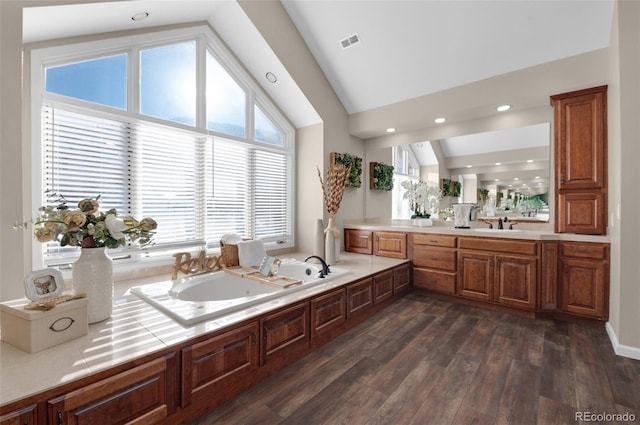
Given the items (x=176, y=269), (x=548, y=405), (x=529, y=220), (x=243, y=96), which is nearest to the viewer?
(x=548, y=405)

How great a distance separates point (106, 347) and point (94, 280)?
467mm

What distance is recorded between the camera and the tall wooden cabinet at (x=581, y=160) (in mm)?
2758

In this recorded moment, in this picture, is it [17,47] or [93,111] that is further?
[93,111]

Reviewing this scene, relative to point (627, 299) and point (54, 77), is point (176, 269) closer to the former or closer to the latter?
point (54, 77)

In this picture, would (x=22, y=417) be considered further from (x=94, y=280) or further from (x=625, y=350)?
(x=625, y=350)

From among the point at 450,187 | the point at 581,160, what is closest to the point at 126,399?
the point at 581,160

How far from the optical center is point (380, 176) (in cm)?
486

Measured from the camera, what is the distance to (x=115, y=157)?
2.69 meters

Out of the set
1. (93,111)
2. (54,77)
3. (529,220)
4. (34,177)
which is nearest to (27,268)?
(34,177)

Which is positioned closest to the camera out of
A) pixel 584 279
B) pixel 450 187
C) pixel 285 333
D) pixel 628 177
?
pixel 285 333

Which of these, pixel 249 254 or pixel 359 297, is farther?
pixel 249 254

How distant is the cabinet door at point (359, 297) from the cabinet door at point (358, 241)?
1274mm

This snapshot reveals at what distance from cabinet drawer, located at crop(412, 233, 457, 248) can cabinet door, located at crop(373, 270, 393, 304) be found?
69cm

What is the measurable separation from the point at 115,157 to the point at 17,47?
3.52 feet
